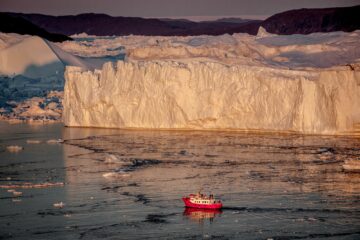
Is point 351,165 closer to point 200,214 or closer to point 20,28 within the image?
point 200,214

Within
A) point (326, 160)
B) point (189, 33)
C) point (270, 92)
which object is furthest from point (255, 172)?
point (189, 33)

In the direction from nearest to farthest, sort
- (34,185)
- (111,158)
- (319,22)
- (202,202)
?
(202,202)
(34,185)
(111,158)
(319,22)

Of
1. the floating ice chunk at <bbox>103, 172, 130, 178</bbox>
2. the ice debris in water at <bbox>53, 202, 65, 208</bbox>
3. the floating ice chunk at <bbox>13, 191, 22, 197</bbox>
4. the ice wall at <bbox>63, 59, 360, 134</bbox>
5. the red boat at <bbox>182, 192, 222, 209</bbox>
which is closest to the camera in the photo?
the red boat at <bbox>182, 192, 222, 209</bbox>

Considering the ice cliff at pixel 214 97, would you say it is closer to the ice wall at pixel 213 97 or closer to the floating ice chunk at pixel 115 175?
the ice wall at pixel 213 97

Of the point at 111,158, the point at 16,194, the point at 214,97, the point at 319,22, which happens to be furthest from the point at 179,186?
the point at 319,22

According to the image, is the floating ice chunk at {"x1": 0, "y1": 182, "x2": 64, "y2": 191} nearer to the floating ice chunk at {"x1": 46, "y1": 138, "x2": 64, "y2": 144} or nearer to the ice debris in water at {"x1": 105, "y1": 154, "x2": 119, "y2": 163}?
the ice debris in water at {"x1": 105, "y1": 154, "x2": 119, "y2": 163}

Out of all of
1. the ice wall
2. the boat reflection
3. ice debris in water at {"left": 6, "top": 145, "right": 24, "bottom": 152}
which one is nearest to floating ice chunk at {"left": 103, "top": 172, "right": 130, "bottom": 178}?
the boat reflection
